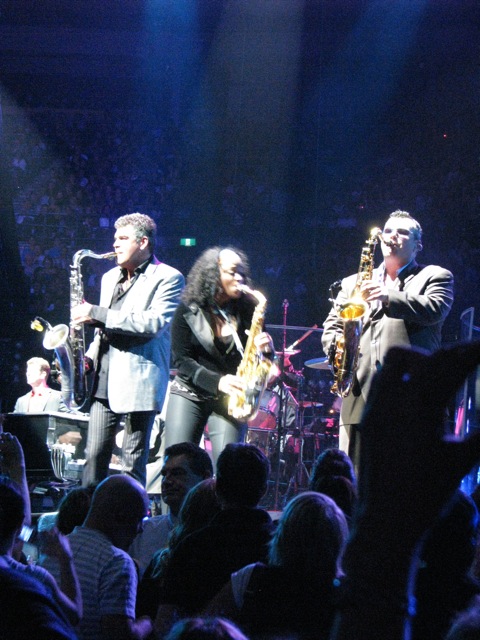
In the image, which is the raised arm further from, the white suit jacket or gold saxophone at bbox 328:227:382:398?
the white suit jacket

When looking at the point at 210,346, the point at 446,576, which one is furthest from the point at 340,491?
the point at 210,346

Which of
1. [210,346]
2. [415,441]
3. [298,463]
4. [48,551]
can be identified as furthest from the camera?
[298,463]

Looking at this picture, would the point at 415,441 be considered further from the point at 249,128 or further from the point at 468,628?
the point at 249,128

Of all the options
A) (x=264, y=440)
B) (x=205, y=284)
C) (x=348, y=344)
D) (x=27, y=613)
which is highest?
(x=205, y=284)

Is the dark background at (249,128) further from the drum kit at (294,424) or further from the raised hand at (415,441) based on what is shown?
the raised hand at (415,441)

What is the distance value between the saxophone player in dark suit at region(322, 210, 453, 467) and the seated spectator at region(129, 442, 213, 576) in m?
1.12

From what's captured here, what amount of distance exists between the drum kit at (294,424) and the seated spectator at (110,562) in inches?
220

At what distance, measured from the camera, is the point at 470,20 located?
12891 mm

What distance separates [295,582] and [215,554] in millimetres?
467

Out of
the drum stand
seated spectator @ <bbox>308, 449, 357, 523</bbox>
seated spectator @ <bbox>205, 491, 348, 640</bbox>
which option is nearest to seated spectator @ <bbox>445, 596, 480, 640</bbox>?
seated spectator @ <bbox>205, 491, 348, 640</bbox>

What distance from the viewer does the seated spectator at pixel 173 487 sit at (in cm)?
396

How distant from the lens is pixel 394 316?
14.8 feet

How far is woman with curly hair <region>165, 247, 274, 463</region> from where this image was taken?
15.8ft

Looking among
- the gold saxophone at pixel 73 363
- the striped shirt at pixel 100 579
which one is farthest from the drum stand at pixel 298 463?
the striped shirt at pixel 100 579
